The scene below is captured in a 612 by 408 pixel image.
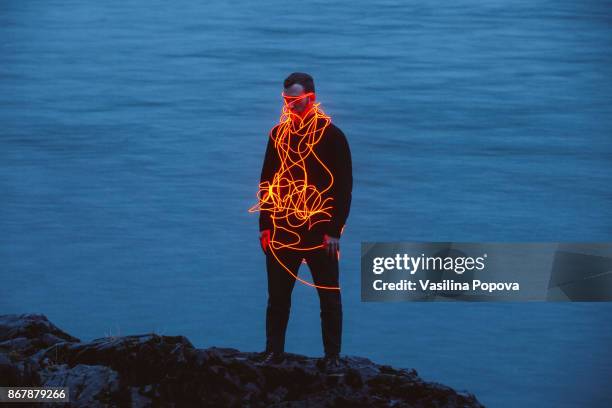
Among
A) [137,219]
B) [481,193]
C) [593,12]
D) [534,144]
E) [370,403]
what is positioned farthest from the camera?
[593,12]

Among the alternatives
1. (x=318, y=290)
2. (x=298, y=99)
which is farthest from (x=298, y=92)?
(x=318, y=290)

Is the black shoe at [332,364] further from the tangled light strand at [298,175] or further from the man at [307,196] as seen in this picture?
the tangled light strand at [298,175]

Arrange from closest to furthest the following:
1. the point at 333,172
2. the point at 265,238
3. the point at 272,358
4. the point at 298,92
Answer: the point at 298,92, the point at 333,172, the point at 265,238, the point at 272,358

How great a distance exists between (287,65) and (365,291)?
6576 millimetres

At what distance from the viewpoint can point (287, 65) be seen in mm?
12383

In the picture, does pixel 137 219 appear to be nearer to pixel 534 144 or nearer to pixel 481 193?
pixel 481 193

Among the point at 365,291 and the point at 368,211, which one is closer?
the point at 365,291

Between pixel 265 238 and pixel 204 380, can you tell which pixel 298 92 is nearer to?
pixel 265 238

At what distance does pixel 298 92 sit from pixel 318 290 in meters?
0.91

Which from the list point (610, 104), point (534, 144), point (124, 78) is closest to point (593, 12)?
point (610, 104)

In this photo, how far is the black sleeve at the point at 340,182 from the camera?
16.6 ft

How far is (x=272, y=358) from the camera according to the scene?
5.31 m

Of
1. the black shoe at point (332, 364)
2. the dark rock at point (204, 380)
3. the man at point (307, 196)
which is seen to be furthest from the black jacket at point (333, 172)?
the dark rock at point (204, 380)

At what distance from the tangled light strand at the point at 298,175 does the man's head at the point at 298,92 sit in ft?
0.13
